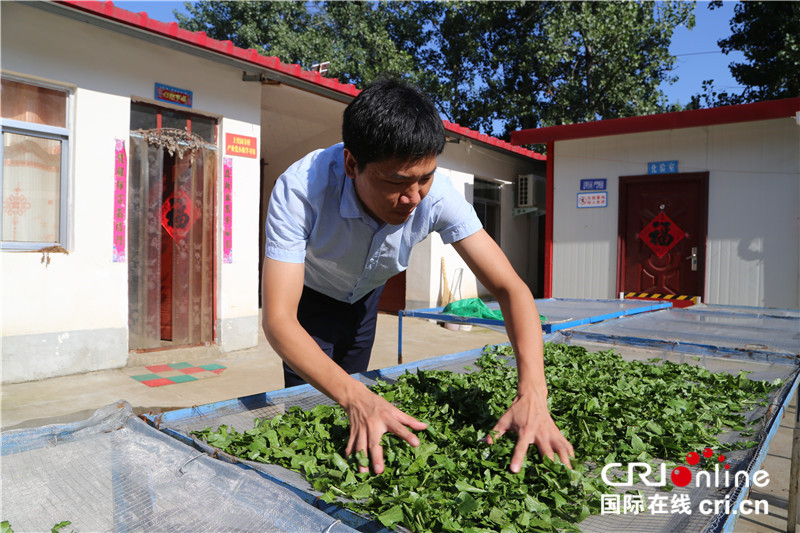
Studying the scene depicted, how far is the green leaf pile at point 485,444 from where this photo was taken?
3.92 ft

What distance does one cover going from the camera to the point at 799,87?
11703 millimetres

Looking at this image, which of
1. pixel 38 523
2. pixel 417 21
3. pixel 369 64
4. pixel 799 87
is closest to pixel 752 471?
pixel 38 523

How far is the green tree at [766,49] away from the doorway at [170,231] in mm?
11647

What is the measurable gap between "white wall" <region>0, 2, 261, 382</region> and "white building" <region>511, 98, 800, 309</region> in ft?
19.4

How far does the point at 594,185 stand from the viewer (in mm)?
8828

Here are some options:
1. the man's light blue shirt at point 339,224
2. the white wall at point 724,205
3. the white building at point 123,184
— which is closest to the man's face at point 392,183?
the man's light blue shirt at point 339,224

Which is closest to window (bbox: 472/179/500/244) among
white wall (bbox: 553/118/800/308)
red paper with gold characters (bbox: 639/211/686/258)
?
white wall (bbox: 553/118/800/308)

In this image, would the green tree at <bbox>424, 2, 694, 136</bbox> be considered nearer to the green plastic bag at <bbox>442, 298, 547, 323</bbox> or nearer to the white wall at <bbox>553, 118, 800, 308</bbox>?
the white wall at <bbox>553, 118, 800, 308</bbox>

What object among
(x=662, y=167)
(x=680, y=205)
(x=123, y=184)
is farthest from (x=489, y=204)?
(x=123, y=184)

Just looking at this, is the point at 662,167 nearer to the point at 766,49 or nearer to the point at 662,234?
the point at 662,234

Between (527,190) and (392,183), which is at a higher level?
(527,190)

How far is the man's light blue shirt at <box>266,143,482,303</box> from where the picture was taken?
5.52 feet

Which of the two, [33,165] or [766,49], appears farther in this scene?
[766,49]

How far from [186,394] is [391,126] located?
384cm
